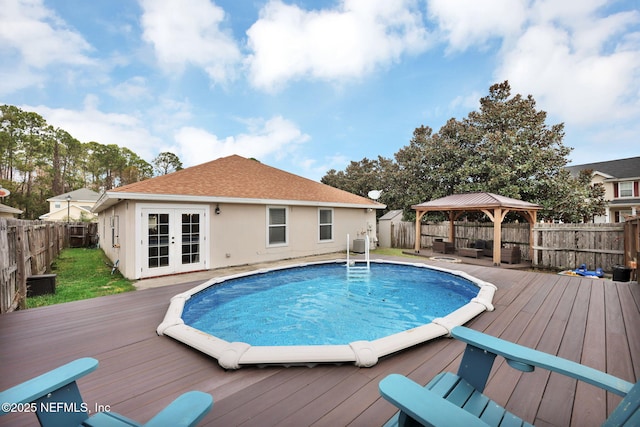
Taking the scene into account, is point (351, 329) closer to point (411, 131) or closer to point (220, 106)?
point (220, 106)

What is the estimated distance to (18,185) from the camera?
90.9ft

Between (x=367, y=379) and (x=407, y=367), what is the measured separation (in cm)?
49

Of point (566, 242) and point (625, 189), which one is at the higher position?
point (625, 189)

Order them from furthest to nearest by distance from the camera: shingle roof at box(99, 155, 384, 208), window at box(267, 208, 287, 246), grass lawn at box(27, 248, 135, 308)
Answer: window at box(267, 208, 287, 246) → shingle roof at box(99, 155, 384, 208) → grass lawn at box(27, 248, 135, 308)

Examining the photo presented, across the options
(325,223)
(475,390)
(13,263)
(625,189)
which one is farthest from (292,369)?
(625,189)

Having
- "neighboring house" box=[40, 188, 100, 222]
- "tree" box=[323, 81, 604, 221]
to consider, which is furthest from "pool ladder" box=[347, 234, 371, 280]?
"neighboring house" box=[40, 188, 100, 222]

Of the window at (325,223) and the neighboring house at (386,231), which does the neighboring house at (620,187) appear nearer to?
the neighboring house at (386,231)

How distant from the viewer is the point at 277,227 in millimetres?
10625

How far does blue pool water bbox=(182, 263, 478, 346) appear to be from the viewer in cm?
468

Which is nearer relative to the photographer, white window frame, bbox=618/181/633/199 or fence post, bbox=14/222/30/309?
fence post, bbox=14/222/30/309

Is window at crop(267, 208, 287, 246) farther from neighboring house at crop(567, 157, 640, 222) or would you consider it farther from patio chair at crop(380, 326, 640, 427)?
neighboring house at crop(567, 157, 640, 222)

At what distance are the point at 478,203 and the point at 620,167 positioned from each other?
60.4 ft

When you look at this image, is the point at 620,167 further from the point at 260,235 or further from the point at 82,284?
the point at 82,284

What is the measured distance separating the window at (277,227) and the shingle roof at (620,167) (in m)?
23.3
